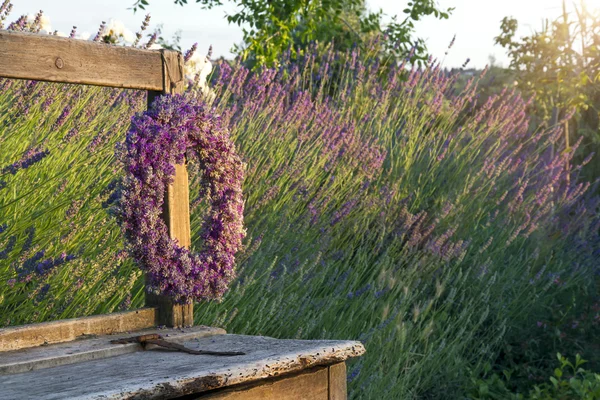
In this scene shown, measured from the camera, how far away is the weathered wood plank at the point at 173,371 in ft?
5.82

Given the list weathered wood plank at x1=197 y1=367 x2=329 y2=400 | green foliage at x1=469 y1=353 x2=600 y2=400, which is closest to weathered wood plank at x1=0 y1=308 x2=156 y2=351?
weathered wood plank at x1=197 y1=367 x2=329 y2=400

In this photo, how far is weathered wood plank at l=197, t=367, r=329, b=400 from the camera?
6.74 ft

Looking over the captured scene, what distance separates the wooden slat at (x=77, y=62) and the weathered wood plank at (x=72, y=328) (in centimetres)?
71

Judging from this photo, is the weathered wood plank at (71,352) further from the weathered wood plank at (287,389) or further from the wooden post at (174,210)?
the weathered wood plank at (287,389)

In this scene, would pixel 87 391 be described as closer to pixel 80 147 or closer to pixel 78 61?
pixel 78 61

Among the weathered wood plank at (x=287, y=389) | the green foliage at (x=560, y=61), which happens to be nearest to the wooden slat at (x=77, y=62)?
the weathered wood plank at (x=287, y=389)

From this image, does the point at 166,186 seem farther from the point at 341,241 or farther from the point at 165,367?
the point at 341,241

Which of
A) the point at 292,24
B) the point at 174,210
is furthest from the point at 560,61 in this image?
the point at 174,210

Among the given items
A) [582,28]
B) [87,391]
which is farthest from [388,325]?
[582,28]

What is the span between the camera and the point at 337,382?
7.72 feet

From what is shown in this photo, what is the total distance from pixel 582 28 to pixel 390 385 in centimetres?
514

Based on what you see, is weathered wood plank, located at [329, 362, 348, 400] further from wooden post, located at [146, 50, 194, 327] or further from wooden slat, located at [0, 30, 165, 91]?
wooden slat, located at [0, 30, 165, 91]

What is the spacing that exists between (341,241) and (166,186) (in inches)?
82.3

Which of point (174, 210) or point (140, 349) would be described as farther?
point (174, 210)
